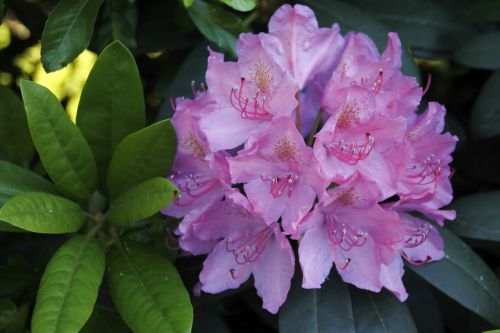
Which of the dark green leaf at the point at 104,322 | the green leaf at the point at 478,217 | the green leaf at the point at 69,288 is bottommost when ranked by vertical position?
the dark green leaf at the point at 104,322

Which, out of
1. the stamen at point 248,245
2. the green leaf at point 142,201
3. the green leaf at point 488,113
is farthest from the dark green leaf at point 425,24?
the green leaf at point 142,201

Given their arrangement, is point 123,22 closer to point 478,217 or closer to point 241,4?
point 241,4

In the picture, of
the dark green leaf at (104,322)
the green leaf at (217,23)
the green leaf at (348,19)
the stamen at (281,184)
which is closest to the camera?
the stamen at (281,184)

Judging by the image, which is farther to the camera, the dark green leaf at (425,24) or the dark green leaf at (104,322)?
the dark green leaf at (425,24)

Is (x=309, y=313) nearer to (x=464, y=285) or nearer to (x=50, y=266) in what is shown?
(x=464, y=285)

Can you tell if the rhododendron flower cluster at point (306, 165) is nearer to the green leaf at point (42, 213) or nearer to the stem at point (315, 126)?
the stem at point (315, 126)

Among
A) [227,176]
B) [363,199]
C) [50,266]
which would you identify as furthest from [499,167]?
[50,266]

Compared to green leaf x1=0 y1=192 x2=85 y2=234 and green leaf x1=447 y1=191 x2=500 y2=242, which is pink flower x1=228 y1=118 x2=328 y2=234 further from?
green leaf x1=447 y1=191 x2=500 y2=242
